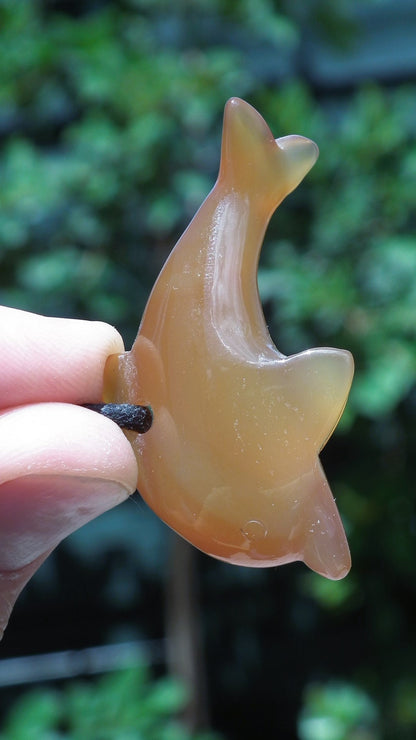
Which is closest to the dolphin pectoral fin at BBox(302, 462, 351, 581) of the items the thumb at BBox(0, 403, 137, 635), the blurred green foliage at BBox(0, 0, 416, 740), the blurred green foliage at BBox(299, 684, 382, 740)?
the thumb at BBox(0, 403, 137, 635)

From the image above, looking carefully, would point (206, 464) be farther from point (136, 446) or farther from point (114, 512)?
point (114, 512)

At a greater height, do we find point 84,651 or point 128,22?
point 128,22

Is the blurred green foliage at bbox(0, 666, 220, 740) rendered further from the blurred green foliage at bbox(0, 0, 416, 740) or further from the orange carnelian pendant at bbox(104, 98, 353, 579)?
the orange carnelian pendant at bbox(104, 98, 353, 579)

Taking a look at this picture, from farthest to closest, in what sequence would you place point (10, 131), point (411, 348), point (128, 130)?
point (10, 131) < point (128, 130) < point (411, 348)

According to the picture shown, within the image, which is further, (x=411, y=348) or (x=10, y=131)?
(x=10, y=131)

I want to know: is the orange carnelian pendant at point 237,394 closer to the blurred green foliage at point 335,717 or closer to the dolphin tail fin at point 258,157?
the dolphin tail fin at point 258,157

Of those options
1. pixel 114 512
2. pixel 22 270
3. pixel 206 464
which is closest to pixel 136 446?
pixel 206 464

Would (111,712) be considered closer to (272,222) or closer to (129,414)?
(129,414)

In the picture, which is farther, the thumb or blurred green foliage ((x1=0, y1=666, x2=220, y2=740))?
blurred green foliage ((x1=0, y1=666, x2=220, y2=740))
